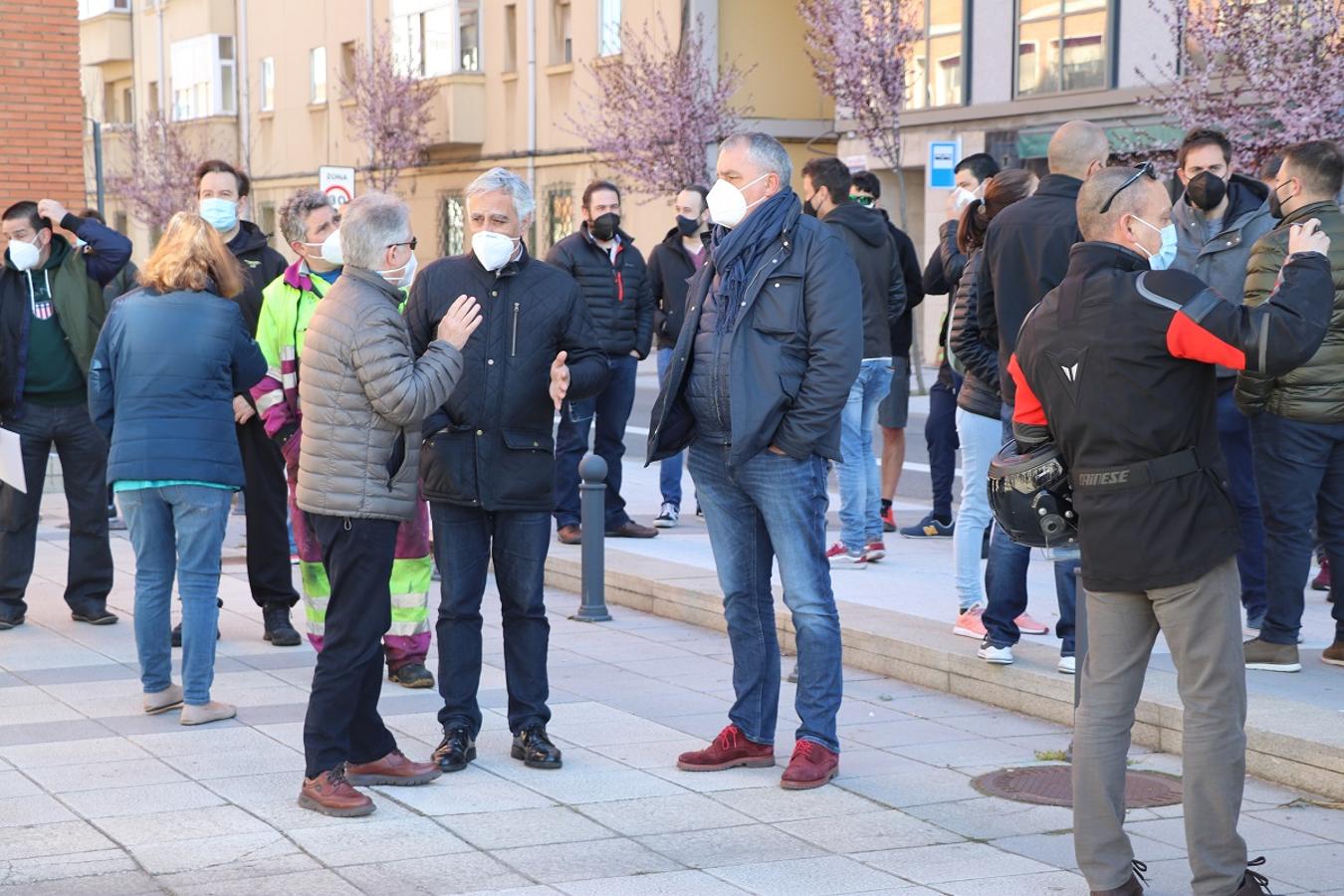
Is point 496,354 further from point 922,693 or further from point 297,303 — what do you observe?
point 922,693

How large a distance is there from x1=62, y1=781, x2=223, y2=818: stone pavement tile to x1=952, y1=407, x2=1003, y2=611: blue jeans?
348 cm

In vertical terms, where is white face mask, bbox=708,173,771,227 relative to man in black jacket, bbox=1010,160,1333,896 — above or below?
above

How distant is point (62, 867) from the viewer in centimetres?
539

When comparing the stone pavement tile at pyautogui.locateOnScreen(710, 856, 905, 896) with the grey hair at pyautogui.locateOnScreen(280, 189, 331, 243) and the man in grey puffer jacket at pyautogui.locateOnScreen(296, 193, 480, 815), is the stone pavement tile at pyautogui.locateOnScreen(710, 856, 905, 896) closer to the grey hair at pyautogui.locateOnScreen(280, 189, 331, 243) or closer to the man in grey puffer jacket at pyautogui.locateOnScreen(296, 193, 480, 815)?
the man in grey puffer jacket at pyautogui.locateOnScreen(296, 193, 480, 815)

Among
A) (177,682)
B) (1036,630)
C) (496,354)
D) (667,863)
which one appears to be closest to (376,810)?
(667,863)

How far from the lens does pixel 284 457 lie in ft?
27.5

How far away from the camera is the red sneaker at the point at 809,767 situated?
6.34m

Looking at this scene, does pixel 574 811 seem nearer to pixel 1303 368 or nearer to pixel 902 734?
pixel 902 734

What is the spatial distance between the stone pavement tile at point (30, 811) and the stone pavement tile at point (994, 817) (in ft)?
8.89

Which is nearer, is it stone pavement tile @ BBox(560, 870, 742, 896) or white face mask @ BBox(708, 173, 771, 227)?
stone pavement tile @ BBox(560, 870, 742, 896)

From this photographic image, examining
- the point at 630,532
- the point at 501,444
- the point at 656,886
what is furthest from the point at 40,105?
the point at 656,886

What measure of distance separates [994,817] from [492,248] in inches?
99.2

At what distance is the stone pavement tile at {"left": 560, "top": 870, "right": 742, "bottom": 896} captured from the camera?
5.21 meters

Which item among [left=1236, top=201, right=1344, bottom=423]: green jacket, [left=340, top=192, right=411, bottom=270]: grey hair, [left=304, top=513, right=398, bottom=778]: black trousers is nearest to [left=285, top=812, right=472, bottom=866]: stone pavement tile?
[left=304, top=513, right=398, bottom=778]: black trousers
